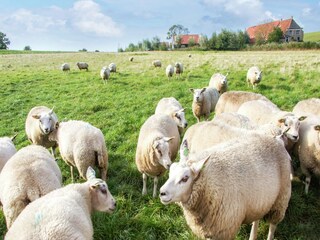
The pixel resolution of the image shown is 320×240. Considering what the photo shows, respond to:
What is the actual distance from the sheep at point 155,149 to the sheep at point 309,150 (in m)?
2.78

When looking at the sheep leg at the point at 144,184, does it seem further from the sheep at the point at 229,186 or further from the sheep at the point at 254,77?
the sheep at the point at 254,77

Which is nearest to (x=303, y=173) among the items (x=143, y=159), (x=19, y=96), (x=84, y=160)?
(x=143, y=159)

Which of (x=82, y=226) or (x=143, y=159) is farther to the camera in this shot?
(x=143, y=159)

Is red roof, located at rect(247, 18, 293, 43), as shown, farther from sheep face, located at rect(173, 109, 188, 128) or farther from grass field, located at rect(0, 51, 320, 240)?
sheep face, located at rect(173, 109, 188, 128)

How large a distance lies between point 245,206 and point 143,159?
3.10 m

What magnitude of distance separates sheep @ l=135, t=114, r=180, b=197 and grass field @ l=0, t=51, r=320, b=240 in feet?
1.32

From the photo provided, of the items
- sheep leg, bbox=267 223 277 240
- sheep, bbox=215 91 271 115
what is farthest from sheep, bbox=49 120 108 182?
sheep, bbox=215 91 271 115

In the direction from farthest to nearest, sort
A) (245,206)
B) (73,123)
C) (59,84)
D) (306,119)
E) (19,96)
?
1. (59,84)
2. (19,96)
3. (73,123)
4. (306,119)
5. (245,206)

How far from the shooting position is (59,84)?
70.0ft

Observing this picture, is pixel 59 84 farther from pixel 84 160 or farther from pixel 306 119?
pixel 306 119

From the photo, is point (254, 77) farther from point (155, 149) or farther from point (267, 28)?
point (267, 28)

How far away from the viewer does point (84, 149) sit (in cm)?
727

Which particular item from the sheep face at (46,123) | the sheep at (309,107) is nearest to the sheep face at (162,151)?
the sheep face at (46,123)

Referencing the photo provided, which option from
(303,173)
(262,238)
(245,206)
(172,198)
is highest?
(172,198)
